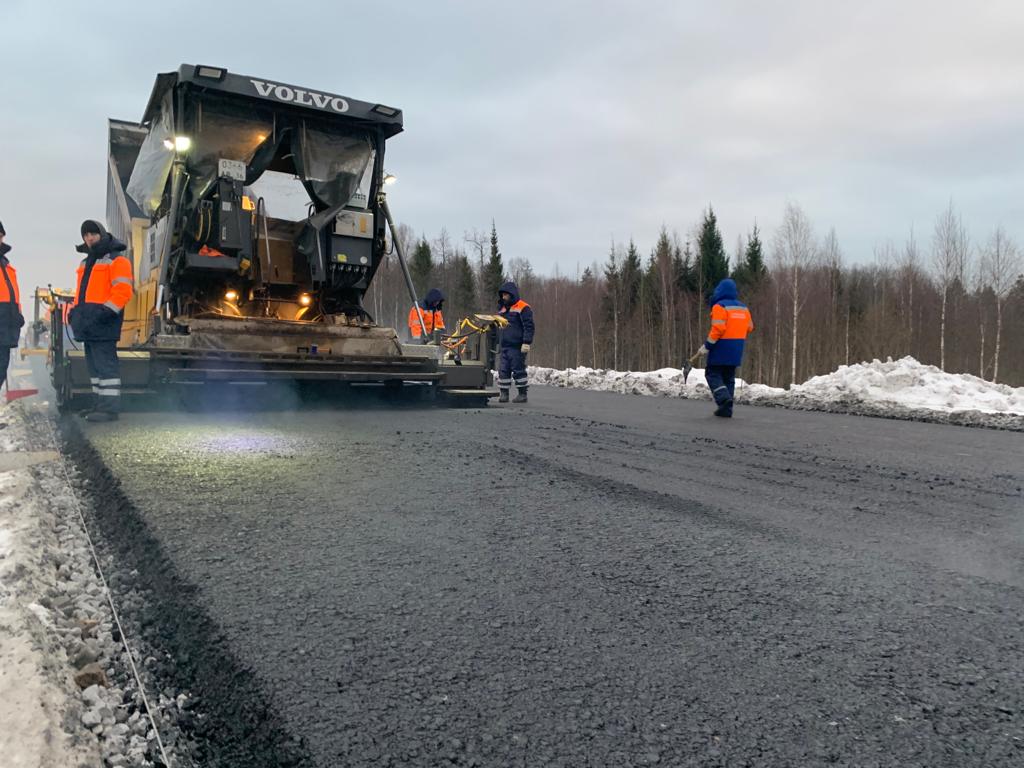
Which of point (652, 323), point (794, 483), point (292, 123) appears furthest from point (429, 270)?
point (794, 483)

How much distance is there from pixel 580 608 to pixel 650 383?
12443 mm

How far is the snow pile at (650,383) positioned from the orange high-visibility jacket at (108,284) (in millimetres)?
9342

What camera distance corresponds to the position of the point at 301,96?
7.84m

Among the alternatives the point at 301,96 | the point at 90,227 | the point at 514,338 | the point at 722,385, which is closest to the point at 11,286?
the point at 90,227

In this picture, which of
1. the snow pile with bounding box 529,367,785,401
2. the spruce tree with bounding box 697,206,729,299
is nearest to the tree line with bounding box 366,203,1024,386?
the spruce tree with bounding box 697,206,729,299

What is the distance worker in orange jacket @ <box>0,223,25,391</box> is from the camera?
7.67 m

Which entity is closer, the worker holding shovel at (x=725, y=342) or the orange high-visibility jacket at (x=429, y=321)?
the worker holding shovel at (x=725, y=342)

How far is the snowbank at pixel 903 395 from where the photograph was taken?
8727 mm

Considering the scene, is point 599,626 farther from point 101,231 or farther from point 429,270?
point 429,270

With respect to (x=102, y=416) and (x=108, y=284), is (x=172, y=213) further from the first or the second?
(x=102, y=416)

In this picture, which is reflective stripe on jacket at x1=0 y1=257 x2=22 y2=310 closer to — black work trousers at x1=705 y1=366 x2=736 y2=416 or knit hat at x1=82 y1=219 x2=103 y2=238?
knit hat at x1=82 y1=219 x2=103 y2=238

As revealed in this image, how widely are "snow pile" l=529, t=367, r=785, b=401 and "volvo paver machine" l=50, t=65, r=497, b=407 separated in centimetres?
529

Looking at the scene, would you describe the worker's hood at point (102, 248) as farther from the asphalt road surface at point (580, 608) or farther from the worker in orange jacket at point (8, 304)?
the asphalt road surface at point (580, 608)

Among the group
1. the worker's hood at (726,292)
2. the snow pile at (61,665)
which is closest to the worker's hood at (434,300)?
the worker's hood at (726,292)
